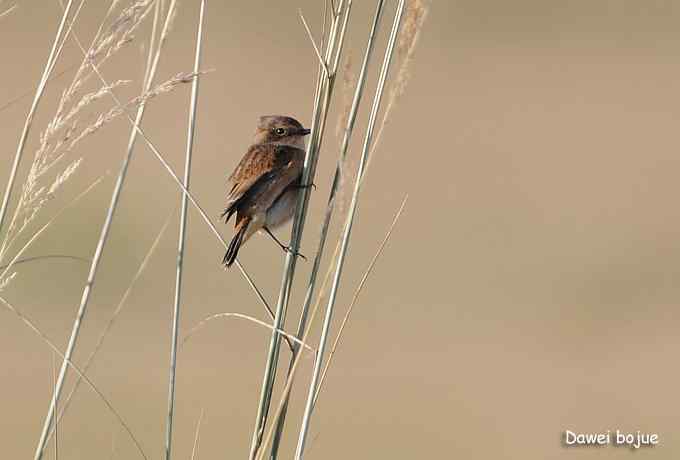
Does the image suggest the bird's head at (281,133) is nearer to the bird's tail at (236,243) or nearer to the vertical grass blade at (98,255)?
the bird's tail at (236,243)

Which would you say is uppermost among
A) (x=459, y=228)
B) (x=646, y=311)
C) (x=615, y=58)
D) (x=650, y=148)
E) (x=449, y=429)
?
(x=615, y=58)

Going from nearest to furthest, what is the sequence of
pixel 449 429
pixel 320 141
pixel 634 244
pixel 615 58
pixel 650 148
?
pixel 320 141, pixel 449 429, pixel 634 244, pixel 650 148, pixel 615 58

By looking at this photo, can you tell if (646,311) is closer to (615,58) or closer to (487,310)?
(487,310)

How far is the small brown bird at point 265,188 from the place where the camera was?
14.3 feet

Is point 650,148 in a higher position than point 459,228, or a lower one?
higher

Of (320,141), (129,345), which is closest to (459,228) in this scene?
(129,345)

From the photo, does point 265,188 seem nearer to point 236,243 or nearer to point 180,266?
point 236,243

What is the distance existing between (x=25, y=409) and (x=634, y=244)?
8.93m

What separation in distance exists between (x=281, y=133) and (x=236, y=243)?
0.61 m

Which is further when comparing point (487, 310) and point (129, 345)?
point (487, 310)

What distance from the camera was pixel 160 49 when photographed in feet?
9.51

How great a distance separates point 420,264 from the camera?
16.8m

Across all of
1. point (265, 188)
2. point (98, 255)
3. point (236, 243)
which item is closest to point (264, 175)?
point (265, 188)

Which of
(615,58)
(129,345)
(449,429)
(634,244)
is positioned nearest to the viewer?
(449,429)
